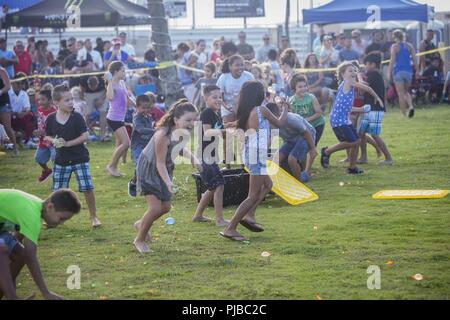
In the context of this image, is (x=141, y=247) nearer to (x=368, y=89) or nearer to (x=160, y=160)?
(x=160, y=160)

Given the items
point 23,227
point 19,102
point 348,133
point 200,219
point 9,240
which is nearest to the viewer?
point 23,227

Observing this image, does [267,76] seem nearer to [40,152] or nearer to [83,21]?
[40,152]

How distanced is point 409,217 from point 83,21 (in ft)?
55.9

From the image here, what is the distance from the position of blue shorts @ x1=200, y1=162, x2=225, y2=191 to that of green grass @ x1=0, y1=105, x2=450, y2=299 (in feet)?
1.65

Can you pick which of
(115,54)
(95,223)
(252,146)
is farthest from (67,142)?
(115,54)

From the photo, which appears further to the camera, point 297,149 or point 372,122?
point 372,122

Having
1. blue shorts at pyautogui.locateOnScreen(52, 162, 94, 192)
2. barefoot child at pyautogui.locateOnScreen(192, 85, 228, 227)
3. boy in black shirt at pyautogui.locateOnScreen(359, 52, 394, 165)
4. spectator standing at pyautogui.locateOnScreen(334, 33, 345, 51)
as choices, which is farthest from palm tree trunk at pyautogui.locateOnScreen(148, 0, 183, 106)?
spectator standing at pyautogui.locateOnScreen(334, 33, 345, 51)

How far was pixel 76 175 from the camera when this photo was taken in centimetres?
1053

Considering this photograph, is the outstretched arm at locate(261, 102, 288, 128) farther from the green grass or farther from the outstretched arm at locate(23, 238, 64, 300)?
the outstretched arm at locate(23, 238, 64, 300)

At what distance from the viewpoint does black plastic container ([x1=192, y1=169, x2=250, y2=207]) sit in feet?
38.3

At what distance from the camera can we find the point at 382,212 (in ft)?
35.2

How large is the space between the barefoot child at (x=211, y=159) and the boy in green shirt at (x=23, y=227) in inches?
132

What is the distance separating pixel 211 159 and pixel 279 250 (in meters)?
2.01

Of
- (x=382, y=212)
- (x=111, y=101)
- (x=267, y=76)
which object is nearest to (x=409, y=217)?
(x=382, y=212)
